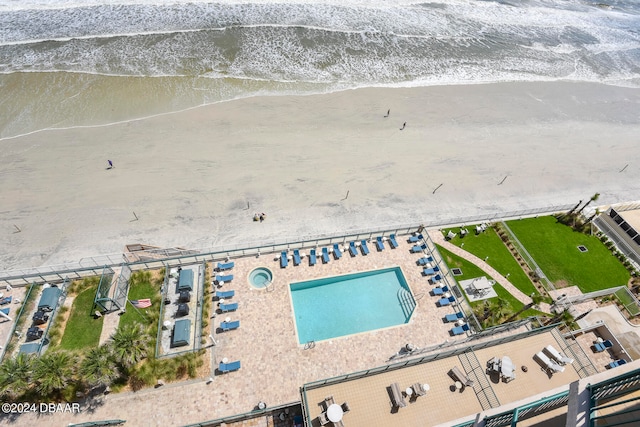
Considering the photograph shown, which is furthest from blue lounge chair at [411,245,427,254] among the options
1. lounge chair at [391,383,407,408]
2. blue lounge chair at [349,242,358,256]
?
lounge chair at [391,383,407,408]

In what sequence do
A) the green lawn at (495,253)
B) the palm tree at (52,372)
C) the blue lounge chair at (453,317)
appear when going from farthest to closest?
the green lawn at (495,253)
the blue lounge chair at (453,317)
the palm tree at (52,372)

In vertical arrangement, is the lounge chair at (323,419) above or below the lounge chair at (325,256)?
below

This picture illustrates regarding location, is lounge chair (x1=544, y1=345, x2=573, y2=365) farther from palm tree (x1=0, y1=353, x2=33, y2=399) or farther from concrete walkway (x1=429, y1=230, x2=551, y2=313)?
palm tree (x1=0, y1=353, x2=33, y2=399)

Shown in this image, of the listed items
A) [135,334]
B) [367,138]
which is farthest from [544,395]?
[367,138]

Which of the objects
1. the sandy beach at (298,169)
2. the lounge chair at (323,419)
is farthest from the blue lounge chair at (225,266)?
the lounge chair at (323,419)

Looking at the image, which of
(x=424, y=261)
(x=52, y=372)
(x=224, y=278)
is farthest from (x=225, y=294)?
(x=424, y=261)

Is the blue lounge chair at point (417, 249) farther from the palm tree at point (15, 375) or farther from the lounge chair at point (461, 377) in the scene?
the palm tree at point (15, 375)
